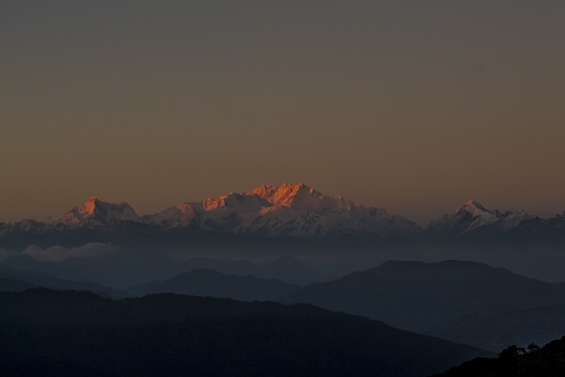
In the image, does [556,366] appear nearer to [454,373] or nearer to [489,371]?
[489,371]

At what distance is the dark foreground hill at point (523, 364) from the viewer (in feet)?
481

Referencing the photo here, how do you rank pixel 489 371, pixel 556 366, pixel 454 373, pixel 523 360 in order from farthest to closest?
pixel 454 373 → pixel 489 371 → pixel 523 360 → pixel 556 366

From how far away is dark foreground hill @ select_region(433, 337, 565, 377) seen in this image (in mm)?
146750

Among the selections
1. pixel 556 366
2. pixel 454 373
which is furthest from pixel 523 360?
pixel 454 373

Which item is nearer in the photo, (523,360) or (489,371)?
(523,360)

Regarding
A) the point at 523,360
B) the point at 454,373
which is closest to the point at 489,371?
the point at 523,360

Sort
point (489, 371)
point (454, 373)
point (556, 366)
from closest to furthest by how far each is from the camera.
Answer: point (556, 366)
point (489, 371)
point (454, 373)

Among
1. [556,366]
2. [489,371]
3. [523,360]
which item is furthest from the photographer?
[489,371]

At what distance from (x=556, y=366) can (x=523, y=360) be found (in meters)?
13.7

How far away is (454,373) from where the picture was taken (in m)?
197

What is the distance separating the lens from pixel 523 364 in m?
154

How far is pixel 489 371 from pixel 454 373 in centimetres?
2667

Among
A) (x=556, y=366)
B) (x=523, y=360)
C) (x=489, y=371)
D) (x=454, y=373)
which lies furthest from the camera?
(x=454, y=373)

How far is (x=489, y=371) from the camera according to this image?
562ft
